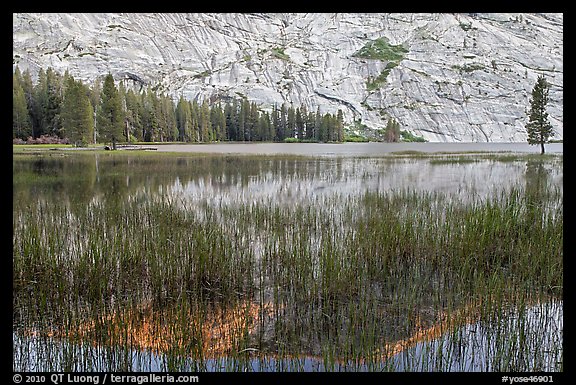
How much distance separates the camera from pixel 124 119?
202 feet

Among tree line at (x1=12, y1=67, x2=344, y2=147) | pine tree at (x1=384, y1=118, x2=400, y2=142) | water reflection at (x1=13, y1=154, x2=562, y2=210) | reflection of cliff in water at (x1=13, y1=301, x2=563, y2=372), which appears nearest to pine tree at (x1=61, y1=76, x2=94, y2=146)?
tree line at (x1=12, y1=67, x2=344, y2=147)

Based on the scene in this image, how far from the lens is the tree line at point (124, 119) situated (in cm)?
4528

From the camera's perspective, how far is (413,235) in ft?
24.2

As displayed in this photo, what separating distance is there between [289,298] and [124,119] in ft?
205

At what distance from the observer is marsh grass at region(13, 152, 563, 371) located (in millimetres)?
4188

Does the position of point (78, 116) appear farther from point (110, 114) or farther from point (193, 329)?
point (193, 329)

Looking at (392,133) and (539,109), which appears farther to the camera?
(392,133)

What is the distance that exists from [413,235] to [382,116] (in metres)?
186

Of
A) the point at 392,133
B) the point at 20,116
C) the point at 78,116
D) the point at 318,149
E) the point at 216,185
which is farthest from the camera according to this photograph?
the point at 392,133

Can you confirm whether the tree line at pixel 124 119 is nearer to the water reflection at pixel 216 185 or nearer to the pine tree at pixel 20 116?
the pine tree at pixel 20 116

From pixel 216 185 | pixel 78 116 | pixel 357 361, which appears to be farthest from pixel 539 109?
pixel 78 116
